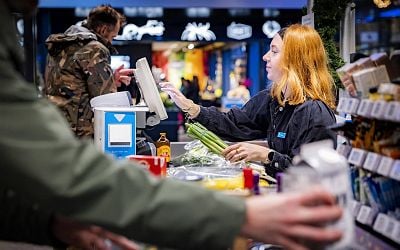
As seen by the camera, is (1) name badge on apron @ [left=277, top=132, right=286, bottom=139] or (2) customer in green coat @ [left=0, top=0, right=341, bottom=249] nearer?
(2) customer in green coat @ [left=0, top=0, right=341, bottom=249]

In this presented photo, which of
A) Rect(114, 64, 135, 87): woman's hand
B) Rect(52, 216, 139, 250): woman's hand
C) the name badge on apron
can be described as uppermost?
Rect(114, 64, 135, 87): woman's hand

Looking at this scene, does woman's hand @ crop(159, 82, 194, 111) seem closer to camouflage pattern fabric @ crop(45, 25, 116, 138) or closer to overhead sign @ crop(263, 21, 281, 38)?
camouflage pattern fabric @ crop(45, 25, 116, 138)

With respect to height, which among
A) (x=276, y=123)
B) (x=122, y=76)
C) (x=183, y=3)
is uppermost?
(x=183, y=3)

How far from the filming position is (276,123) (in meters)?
3.40

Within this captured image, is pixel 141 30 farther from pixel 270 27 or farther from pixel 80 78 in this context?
pixel 80 78

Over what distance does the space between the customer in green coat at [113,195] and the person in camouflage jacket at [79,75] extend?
356 cm

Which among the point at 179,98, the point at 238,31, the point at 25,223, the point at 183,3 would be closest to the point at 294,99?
the point at 179,98

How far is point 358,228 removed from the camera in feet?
6.08

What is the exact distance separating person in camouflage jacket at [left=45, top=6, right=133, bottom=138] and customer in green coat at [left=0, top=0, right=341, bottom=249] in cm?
356

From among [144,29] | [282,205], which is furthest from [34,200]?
[144,29]

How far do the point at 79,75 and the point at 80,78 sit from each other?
0.07 ft

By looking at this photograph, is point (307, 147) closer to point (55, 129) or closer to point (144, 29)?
point (55, 129)

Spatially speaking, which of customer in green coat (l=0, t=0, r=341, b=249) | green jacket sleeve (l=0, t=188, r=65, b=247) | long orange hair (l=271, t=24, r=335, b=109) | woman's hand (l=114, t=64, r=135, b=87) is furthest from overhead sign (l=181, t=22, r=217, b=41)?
customer in green coat (l=0, t=0, r=341, b=249)

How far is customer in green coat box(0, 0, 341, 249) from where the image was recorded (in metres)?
0.93
